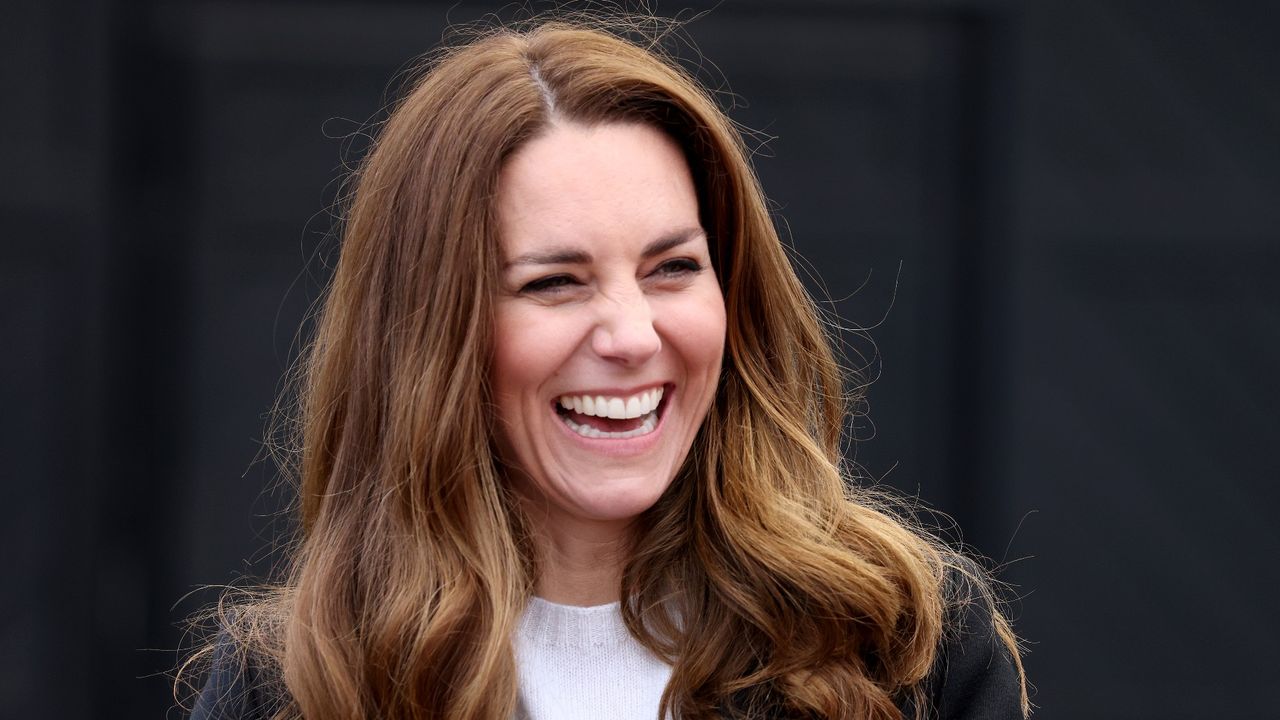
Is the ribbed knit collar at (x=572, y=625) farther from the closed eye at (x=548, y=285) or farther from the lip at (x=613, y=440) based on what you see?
the closed eye at (x=548, y=285)

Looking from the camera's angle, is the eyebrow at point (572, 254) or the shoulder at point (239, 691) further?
the shoulder at point (239, 691)

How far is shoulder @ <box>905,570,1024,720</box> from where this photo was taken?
2098mm

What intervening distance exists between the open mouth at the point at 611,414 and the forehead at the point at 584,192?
8.6 inches

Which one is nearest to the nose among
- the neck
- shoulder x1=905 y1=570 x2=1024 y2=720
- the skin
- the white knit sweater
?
the skin

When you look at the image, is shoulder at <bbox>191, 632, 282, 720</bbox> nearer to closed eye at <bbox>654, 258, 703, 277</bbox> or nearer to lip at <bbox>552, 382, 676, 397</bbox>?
lip at <bbox>552, 382, 676, 397</bbox>

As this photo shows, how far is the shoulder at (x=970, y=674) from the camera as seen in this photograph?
2.10 metres

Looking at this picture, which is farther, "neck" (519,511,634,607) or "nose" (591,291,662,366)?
"neck" (519,511,634,607)

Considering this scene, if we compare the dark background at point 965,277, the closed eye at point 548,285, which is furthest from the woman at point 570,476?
the dark background at point 965,277

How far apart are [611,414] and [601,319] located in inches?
5.4

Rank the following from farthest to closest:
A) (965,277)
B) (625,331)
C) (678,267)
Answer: (965,277) → (678,267) → (625,331)

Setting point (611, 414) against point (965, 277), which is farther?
point (965, 277)

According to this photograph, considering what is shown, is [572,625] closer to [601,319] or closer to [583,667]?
[583,667]

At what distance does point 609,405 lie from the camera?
2.03 meters

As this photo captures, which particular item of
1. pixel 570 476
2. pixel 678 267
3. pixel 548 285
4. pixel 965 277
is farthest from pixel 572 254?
pixel 965 277
